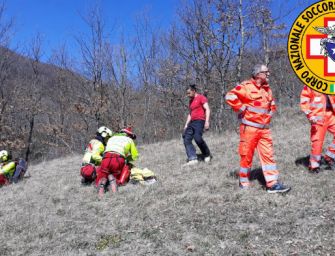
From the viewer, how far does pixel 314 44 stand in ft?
18.5

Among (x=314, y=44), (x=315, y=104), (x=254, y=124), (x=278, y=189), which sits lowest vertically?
(x=278, y=189)

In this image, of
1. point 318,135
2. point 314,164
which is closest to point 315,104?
point 318,135

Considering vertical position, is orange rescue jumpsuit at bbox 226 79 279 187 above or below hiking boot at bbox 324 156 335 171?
above

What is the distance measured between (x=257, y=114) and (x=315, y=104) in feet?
5.34

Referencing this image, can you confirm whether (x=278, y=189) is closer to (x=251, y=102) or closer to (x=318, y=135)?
(x=251, y=102)

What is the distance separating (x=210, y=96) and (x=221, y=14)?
19.1ft

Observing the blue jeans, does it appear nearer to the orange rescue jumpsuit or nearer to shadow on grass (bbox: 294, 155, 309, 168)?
shadow on grass (bbox: 294, 155, 309, 168)

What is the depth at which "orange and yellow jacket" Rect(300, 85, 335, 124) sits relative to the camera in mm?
7160

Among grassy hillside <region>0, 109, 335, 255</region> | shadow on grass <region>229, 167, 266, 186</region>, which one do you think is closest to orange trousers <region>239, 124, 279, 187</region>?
grassy hillside <region>0, 109, 335, 255</region>

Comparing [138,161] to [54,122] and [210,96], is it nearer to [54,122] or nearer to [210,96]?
[210,96]

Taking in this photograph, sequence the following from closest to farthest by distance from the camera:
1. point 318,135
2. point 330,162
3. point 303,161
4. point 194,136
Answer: point 318,135 < point 330,162 < point 303,161 < point 194,136

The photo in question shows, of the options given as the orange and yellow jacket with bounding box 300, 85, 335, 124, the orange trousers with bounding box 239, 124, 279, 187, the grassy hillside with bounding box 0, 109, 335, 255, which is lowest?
the grassy hillside with bounding box 0, 109, 335, 255

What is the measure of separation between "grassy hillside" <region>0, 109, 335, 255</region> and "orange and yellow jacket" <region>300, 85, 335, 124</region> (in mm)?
1068

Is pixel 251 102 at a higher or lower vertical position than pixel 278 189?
higher
